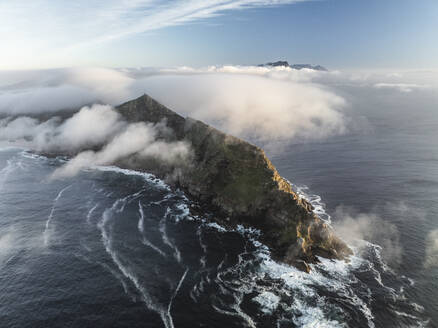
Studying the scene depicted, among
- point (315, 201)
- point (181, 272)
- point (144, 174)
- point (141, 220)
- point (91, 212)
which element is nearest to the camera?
point (181, 272)

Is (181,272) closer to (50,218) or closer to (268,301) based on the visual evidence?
(268,301)

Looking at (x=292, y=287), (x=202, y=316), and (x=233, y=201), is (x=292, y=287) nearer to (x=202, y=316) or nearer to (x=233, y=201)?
(x=202, y=316)

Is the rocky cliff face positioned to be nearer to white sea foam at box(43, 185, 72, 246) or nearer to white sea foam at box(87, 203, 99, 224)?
white sea foam at box(87, 203, 99, 224)

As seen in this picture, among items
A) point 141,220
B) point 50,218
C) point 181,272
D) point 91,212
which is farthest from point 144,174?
point 181,272

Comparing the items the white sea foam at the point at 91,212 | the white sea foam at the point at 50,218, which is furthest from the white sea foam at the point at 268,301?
the white sea foam at the point at 91,212

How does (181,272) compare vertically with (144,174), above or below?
above

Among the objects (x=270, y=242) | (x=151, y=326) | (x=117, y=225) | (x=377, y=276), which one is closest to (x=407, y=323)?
(x=377, y=276)

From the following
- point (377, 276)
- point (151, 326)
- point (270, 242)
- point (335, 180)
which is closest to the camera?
point (151, 326)
